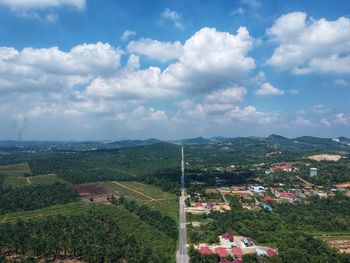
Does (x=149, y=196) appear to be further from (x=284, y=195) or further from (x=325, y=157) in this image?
(x=325, y=157)

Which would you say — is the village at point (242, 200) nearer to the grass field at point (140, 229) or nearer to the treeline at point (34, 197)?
the grass field at point (140, 229)

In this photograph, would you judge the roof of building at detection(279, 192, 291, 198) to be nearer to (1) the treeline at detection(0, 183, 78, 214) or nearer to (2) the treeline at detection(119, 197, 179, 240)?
(2) the treeline at detection(119, 197, 179, 240)

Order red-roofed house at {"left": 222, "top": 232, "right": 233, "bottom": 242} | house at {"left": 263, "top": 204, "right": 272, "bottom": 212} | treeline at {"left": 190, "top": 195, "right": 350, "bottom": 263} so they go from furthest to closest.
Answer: house at {"left": 263, "top": 204, "right": 272, "bottom": 212}, red-roofed house at {"left": 222, "top": 232, "right": 233, "bottom": 242}, treeline at {"left": 190, "top": 195, "right": 350, "bottom": 263}

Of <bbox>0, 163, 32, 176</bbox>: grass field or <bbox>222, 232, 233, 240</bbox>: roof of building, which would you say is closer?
<bbox>222, 232, 233, 240</bbox>: roof of building

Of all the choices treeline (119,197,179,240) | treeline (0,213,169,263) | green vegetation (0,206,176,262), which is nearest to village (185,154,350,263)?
treeline (119,197,179,240)

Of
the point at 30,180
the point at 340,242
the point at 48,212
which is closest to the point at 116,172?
the point at 30,180

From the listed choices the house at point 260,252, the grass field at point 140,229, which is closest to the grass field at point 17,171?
the grass field at point 140,229
